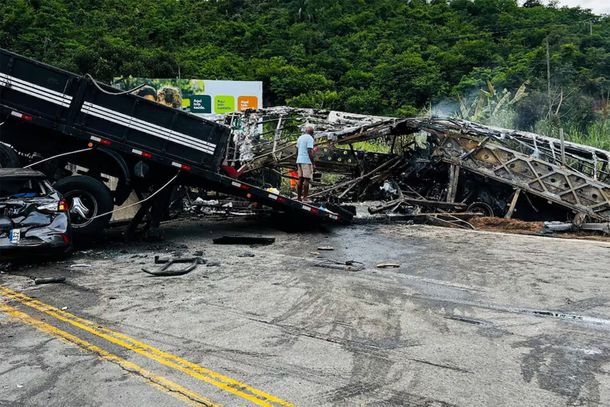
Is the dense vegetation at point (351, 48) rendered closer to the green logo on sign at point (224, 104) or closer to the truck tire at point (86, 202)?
the green logo on sign at point (224, 104)

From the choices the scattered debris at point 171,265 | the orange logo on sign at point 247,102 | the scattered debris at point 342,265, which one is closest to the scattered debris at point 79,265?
the scattered debris at point 171,265

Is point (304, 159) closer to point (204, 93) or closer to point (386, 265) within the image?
point (386, 265)

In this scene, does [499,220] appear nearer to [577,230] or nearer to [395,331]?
[577,230]

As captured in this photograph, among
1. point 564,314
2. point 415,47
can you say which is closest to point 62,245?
point 564,314

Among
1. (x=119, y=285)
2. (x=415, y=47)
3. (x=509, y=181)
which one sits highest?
(x=415, y=47)

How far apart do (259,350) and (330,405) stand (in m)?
1.27

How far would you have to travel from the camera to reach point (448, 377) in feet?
15.0

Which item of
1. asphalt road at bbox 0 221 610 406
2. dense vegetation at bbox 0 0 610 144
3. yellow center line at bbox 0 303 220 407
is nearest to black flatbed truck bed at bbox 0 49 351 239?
asphalt road at bbox 0 221 610 406

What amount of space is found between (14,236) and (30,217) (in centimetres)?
39

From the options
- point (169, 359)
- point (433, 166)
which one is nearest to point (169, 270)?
point (169, 359)

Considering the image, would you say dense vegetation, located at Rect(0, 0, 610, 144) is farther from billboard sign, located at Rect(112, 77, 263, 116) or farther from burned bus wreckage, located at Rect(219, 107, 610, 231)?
burned bus wreckage, located at Rect(219, 107, 610, 231)

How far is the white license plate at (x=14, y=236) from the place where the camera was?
27.4ft

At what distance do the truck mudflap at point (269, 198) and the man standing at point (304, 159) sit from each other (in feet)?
3.59

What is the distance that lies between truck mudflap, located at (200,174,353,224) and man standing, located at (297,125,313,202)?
3.59 ft
